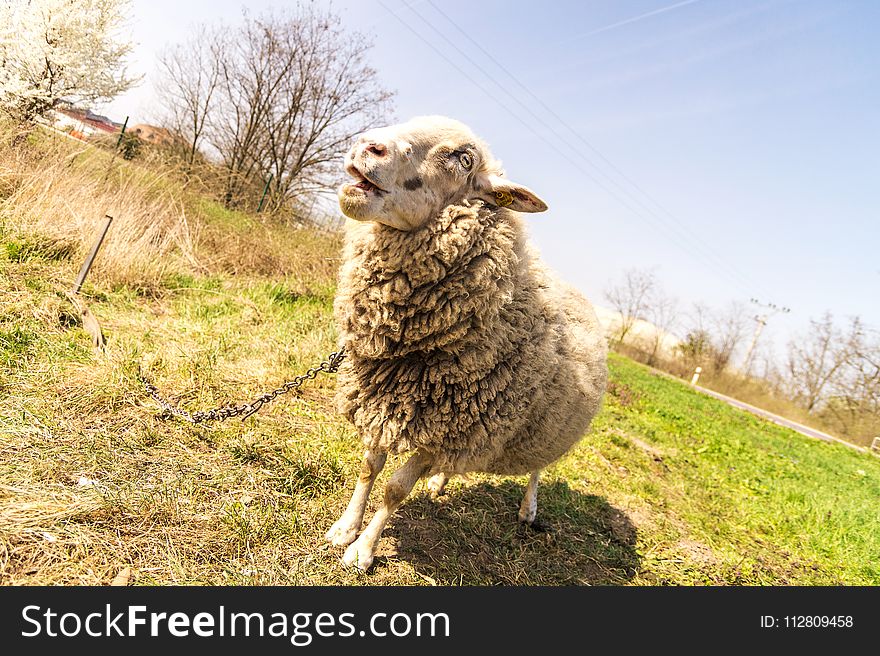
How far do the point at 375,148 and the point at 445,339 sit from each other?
3.00 feet

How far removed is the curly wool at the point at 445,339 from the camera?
2.21m

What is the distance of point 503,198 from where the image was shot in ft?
7.70

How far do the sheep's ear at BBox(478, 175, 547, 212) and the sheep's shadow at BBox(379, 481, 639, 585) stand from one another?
1974 millimetres

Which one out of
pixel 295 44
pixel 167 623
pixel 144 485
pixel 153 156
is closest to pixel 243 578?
pixel 167 623

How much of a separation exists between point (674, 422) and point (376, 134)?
30.1 feet

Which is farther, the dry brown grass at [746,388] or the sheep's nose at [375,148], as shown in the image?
the dry brown grass at [746,388]

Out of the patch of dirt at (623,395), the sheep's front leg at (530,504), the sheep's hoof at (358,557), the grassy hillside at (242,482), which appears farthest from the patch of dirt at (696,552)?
the patch of dirt at (623,395)

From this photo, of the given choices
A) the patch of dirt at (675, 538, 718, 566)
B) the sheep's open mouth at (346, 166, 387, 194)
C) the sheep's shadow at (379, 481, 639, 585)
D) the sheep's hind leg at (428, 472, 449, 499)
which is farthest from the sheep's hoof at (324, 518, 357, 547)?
the patch of dirt at (675, 538, 718, 566)

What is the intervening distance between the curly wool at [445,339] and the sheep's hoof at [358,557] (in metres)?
0.51

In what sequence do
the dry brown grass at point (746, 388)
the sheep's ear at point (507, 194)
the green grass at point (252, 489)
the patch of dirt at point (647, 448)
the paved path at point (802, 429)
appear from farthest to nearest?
the dry brown grass at point (746, 388), the paved path at point (802, 429), the patch of dirt at point (647, 448), the sheep's ear at point (507, 194), the green grass at point (252, 489)

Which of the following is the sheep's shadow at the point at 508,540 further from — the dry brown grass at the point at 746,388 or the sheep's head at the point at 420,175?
the dry brown grass at the point at 746,388

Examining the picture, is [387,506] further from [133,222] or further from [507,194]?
[133,222]

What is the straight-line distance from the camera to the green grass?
196 centimetres

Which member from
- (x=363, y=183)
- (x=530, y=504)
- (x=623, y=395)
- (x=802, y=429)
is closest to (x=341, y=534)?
(x=530, y=504)
